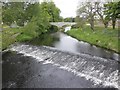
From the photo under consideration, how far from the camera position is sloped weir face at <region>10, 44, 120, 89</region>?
54.4 ft

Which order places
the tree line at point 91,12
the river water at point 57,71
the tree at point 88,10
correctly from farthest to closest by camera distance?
the tree at point 88,10
the tree line at point 91,12
the river water at point 57,71

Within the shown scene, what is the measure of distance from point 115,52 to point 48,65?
9.32 metres

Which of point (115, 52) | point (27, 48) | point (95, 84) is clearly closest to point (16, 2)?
point (27, 48)

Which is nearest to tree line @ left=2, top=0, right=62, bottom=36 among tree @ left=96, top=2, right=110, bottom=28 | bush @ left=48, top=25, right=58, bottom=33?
bush @ left=48, top=25, right=58, bottom=33

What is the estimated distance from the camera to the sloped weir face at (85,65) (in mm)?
16594

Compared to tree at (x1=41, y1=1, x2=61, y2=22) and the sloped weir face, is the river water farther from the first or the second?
tree at (x1=41, y1=1, x2=61, y2=22)

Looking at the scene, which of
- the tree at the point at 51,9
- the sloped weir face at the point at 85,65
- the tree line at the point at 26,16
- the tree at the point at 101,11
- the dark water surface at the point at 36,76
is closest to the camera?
the dark water surface at the point at 36,76

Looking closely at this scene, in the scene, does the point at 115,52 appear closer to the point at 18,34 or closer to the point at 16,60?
the point at 16,60

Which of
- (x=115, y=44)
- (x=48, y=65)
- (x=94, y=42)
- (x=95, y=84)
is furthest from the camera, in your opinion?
(x=94, y=42)

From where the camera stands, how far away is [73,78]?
1681 centimetres

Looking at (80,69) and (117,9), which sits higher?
(117,9)

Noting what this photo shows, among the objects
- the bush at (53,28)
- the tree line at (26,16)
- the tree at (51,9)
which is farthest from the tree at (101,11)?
the tree at (51,9)

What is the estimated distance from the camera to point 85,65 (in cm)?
1934

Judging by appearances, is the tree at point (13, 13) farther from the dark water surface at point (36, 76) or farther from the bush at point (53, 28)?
the dark water surface at point (36, 76)
